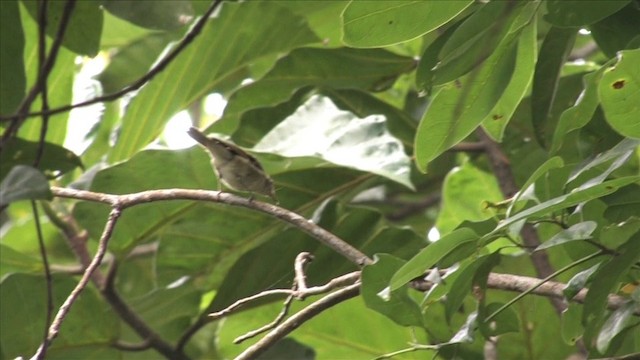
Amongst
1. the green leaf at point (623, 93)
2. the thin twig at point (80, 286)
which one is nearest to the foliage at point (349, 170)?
the green leaf at point (623, 93)

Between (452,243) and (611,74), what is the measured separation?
18 cm

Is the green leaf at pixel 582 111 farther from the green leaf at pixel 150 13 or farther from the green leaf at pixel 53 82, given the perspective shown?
the green leaf at pixel 53 82

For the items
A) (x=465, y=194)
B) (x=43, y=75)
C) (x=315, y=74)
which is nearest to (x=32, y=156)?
(x=43, y=75)

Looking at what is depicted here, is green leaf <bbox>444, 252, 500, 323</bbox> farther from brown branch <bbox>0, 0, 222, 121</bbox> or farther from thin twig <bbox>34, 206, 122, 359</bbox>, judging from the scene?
brown branch <bbox>0, 0, 222, 121</bbox>

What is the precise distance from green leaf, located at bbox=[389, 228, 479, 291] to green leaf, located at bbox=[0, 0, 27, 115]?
2.54 feet

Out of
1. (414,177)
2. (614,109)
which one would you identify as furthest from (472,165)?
(614,109)

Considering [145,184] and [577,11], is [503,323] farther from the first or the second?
[145,184]

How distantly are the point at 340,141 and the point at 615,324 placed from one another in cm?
45

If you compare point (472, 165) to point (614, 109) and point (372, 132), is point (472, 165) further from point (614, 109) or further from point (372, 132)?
point (614, 109)

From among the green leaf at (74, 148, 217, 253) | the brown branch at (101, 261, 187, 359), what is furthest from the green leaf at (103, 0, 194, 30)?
the brown branch at (101, 261, 187, 359)

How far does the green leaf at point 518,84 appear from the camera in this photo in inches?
34.8

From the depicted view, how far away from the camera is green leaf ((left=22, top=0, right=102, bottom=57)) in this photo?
56.6 inches

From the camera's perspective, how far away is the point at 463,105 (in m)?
0.92

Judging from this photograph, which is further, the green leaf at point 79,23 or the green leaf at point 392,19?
the green leaf at point 79,23
